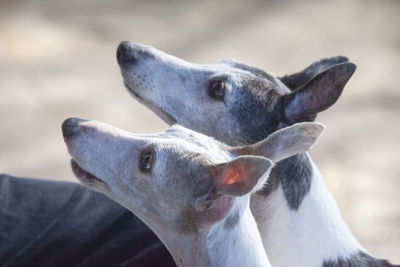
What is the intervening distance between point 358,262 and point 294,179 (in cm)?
30

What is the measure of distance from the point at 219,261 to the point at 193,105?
2.03 feet

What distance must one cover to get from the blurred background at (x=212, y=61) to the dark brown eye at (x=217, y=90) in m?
1.43

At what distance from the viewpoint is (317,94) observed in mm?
2332

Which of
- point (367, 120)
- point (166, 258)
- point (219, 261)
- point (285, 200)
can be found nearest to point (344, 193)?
point (367, 120)

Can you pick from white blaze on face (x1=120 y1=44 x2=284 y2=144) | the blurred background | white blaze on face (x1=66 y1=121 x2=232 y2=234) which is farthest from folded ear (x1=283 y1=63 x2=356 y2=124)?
the blurred background

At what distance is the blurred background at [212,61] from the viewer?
3.92 meters

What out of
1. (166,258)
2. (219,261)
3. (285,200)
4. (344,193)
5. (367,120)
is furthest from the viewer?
(367,120)

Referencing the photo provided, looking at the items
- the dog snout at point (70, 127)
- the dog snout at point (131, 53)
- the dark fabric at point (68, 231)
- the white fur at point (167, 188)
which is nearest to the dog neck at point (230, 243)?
the white fur at point (167, 188)

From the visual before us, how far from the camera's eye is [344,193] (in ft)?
12.6

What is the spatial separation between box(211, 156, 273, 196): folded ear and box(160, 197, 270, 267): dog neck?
87mm

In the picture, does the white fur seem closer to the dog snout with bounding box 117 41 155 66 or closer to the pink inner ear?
the pink inner ear

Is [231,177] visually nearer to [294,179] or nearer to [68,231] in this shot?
[294,179]

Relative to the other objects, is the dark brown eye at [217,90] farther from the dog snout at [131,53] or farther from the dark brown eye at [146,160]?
the dark brown eye at [146,160]

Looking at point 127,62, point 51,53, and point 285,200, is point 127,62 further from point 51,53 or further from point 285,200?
point 51,53
